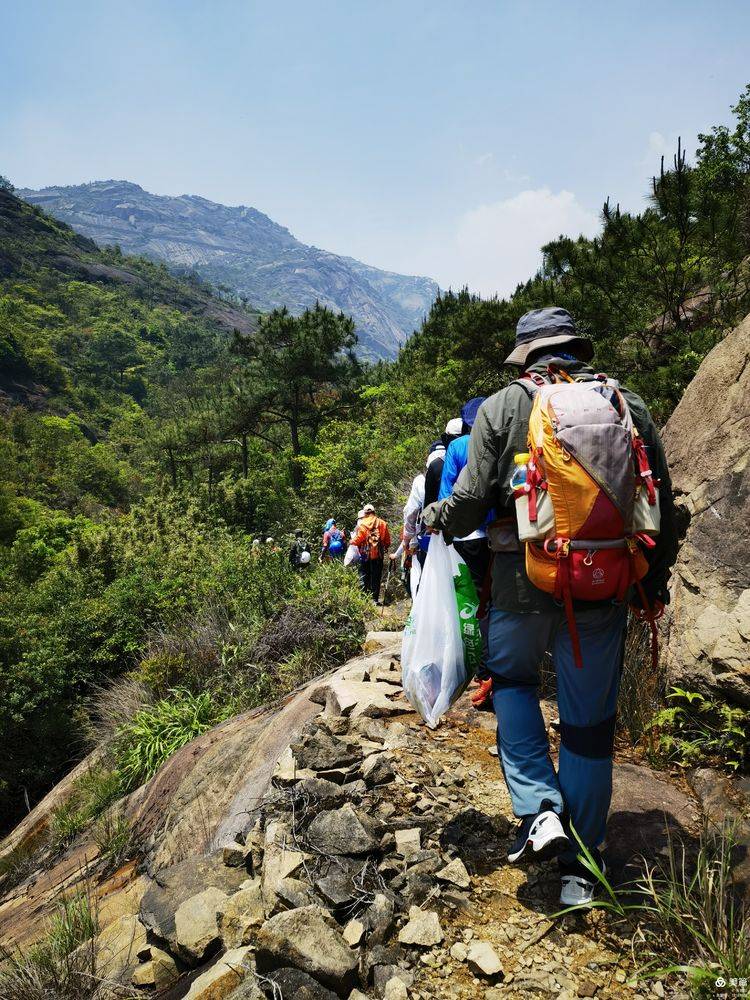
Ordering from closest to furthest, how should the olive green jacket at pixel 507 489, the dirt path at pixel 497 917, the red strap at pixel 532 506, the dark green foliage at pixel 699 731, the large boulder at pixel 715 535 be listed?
the dirt path at pixel 497 917, the red strap at pixel 532 506, the olive green jacket at pixel 507 489, the dark green foliage at pixel 699 731, the large boulder at pixel 715 535

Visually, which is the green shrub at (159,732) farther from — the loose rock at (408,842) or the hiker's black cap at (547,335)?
the hiker's black cap at (547,335)

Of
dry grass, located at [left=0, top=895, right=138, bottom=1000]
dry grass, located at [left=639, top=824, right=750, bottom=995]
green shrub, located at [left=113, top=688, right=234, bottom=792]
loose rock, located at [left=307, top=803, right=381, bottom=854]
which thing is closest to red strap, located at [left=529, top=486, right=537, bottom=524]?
dry grass, located at [left=639, top=824, right=750, bottom=995]

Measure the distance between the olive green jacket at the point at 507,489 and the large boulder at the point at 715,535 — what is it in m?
0.91

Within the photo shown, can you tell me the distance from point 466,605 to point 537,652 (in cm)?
38

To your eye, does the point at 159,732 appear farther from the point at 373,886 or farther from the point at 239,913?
the point at 373,886

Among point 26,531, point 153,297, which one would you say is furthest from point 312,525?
point 153,297

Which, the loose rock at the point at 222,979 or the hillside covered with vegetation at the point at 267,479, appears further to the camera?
the hillside covered with vegetation at the point at 267,479

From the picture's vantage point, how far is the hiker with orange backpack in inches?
71.3

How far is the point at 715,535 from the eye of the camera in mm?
2998

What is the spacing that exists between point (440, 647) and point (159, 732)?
14.8ft

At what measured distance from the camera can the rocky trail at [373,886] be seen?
5.40 feet

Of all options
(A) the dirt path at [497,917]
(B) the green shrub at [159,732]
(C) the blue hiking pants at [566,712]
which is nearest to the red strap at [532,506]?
(C) the blue hiking pants at [566,712]

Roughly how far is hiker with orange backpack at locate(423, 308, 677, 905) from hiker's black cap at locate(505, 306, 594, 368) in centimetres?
1

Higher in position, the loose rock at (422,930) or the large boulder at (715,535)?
the large boulder at (715,535)
